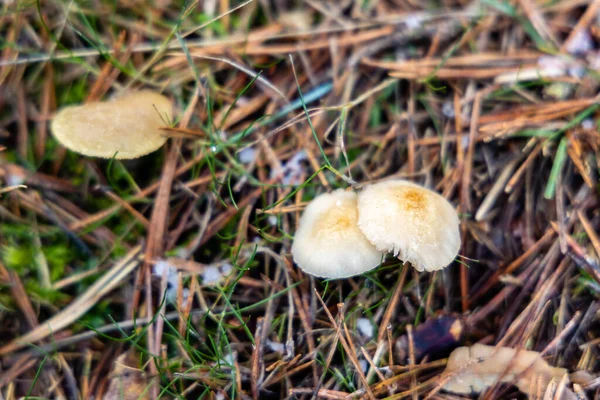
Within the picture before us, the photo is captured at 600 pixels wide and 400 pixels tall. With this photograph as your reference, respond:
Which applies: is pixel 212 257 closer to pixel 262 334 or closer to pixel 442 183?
pixel 262 334

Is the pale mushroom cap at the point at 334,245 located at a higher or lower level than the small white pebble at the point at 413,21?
lower

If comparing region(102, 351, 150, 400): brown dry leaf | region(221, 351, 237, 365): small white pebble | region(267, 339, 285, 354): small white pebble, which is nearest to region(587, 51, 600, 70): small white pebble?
region(267, 339, 285, 354): small white pebble

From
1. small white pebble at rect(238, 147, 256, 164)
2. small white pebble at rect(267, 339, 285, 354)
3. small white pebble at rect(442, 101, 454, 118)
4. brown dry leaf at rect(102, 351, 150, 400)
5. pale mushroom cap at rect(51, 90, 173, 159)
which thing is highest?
pale mushroom cap at rect(51, 90, 173, 159)

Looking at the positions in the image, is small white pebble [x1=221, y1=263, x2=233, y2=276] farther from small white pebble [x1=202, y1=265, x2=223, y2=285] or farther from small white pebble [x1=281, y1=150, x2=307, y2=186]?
small white pebble [x1=281, y1=150, x2=307, y2=186]

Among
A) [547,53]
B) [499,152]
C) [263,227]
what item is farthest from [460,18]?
[263,227]

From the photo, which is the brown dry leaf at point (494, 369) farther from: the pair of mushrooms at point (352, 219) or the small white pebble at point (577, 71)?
the small white pebble at point (577, 71)

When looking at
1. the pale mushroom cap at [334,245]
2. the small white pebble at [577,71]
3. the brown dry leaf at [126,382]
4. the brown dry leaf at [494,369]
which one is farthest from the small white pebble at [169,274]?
the small white pebble at [577,71]

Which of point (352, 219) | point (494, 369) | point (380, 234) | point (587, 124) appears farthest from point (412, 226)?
point (587, 124)
